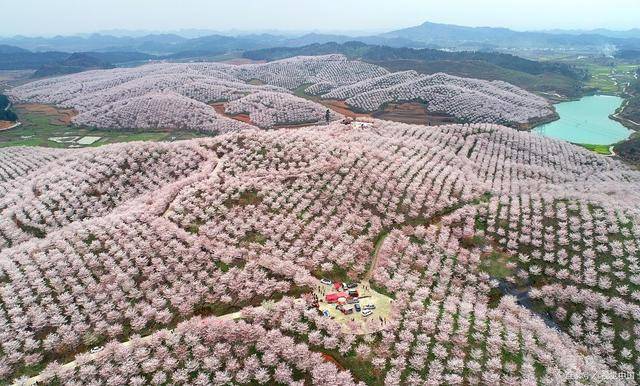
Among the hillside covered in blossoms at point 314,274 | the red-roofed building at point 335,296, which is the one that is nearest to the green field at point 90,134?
the hillside covered in blossoms at point 314,274

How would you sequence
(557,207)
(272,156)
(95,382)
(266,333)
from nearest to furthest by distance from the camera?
(95,382)
(266,333)
(557,207)
(272,156)

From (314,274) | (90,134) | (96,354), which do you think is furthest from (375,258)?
(90,134)

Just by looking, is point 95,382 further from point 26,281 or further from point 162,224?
point 162,224

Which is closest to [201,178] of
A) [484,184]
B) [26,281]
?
[26,281]

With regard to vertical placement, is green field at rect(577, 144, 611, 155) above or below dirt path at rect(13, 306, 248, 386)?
below

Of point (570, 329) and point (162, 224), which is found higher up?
point (162, 224)

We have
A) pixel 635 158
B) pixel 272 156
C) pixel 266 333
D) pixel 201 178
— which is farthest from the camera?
pixel 635 158

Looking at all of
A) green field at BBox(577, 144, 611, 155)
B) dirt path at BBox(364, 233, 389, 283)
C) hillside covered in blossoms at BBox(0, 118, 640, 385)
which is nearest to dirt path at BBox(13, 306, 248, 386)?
hillside covered in blossoms at BBox(0, 118, 640, 385)

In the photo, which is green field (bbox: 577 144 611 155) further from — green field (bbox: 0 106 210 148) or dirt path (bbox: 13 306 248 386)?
green field (bbox: 0 106 210 148)

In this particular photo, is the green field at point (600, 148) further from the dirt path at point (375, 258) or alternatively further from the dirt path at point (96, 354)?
the dirt path at point (96, 354)
